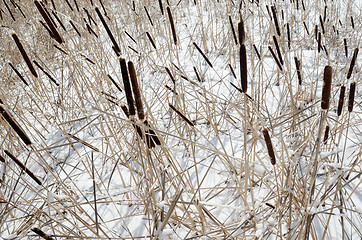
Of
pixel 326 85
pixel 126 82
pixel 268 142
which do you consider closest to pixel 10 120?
pixel 126 82

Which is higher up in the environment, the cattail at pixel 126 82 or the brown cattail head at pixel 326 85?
the brown cattail head at pixel 326 85

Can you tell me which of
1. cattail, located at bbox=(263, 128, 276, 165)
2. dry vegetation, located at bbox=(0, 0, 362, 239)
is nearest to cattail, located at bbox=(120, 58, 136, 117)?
dry vegetation, located at bbox=(0, 0, 362, 239)

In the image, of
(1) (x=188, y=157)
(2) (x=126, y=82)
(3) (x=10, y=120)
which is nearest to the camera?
(2) (x=126, y=82)

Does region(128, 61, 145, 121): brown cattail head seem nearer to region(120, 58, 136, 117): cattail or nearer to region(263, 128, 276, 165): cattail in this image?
region(120, 58, 136, 117): cattail

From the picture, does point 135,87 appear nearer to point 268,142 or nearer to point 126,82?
point 126,82

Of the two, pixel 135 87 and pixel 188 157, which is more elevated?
pixel 188 157

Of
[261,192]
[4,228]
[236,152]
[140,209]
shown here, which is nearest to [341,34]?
[236,152]

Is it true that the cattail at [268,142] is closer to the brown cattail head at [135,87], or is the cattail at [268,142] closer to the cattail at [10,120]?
the brown cattail head at [135,87]

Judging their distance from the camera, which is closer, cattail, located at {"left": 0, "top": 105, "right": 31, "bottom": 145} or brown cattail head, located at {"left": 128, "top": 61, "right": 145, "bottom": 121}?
brown cattail head, located at {"left": 128, "top": 61, "right": 145, "bottom": 121}

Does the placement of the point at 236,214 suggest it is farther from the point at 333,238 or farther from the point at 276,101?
the point at 276,101

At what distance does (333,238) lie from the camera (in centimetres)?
81

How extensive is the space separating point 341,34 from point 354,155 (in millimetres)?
1517

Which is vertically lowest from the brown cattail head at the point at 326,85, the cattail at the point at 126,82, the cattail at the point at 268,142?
the cattail at the point at 268,142

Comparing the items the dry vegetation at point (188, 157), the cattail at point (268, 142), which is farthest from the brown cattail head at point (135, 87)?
the cattail at point (268, 142)
